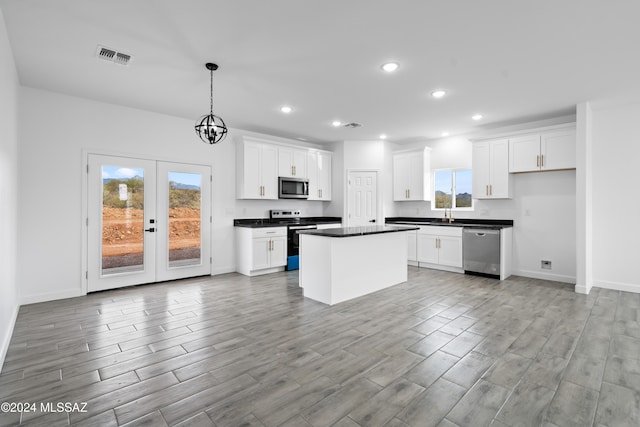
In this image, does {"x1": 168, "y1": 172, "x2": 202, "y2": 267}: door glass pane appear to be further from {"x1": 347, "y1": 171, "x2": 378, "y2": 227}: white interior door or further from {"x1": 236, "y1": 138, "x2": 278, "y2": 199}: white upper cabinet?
{"x1": 347, "y1": 171, "x2": 378, "y2": 227}: white interior door

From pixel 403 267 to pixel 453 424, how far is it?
3.45 m

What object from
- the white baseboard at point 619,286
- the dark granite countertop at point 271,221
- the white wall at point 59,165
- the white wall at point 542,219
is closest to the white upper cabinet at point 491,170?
the white wall at point 542,219

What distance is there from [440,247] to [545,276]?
1743 millimetres

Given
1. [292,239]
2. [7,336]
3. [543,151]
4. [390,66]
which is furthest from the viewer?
[292,239]

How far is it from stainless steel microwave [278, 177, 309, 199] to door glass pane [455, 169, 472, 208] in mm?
3188

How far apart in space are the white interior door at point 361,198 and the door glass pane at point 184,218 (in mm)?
3266

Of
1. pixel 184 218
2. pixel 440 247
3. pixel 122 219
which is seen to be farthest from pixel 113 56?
pixel 440 247

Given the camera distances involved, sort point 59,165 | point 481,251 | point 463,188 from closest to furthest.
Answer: point 59,165 → point 481,251 → point 463,188

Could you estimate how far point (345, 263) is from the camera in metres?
4.18

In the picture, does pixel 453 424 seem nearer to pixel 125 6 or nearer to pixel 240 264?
pixel 125 6

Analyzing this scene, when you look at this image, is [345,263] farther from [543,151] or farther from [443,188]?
[543,151]

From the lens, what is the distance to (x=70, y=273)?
14.3 ft

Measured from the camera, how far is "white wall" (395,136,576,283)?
17.1 feet

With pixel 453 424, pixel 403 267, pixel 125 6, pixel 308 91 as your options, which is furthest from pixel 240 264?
pixel 453 424
